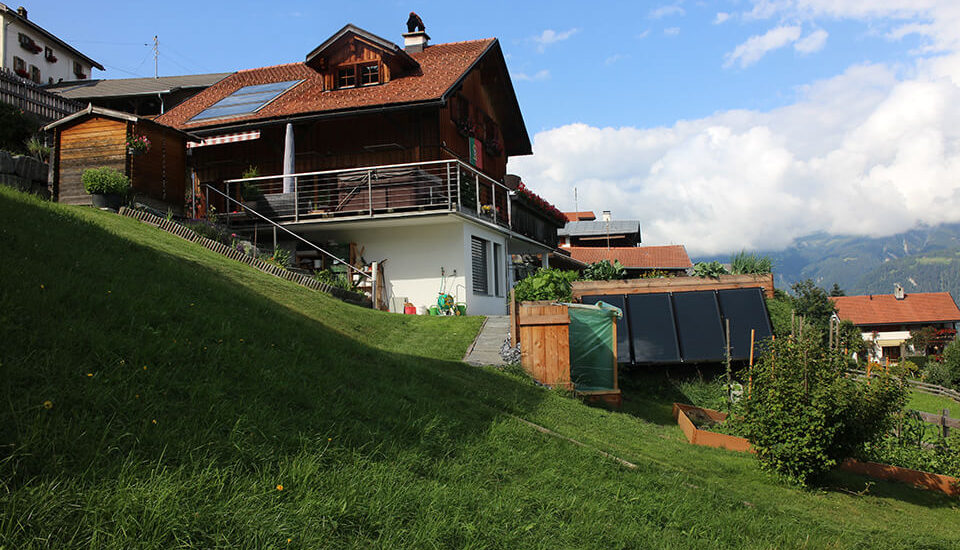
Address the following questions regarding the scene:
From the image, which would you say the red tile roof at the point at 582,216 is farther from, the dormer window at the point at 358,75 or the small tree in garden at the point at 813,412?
the small tree in garden at the point at 813,412

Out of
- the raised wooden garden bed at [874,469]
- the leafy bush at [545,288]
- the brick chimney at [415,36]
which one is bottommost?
the raised wooden garden bed at [874,469]

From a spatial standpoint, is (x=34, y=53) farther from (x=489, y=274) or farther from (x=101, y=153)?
(x=489, y=274)

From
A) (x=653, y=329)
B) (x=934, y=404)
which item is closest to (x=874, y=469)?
(x=653, y=329)

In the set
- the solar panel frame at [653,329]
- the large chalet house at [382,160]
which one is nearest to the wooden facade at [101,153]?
the large chalet house at [382,160]

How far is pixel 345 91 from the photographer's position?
2350 centimetres

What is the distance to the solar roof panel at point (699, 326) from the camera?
14.4 meters

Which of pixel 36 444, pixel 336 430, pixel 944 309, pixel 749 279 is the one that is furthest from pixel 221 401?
pixel 944 309

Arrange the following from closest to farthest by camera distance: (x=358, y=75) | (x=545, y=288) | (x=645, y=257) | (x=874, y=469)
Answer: (x=874, y=469), (x=545, y=288), (x=358, y=75), (x=645, y=257)

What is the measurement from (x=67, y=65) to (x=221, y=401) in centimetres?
5528

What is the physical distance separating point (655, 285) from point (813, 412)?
10.3m

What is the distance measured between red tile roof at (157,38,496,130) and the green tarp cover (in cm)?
1032

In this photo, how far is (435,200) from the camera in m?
20.5

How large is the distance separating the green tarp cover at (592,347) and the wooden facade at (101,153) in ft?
36.2

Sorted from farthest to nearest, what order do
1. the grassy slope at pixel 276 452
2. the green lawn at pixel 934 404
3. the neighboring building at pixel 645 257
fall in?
the neighboring building at pixel 645 257
the green lawn at pixel 934 404
the grassy slope at pixel 276 452
